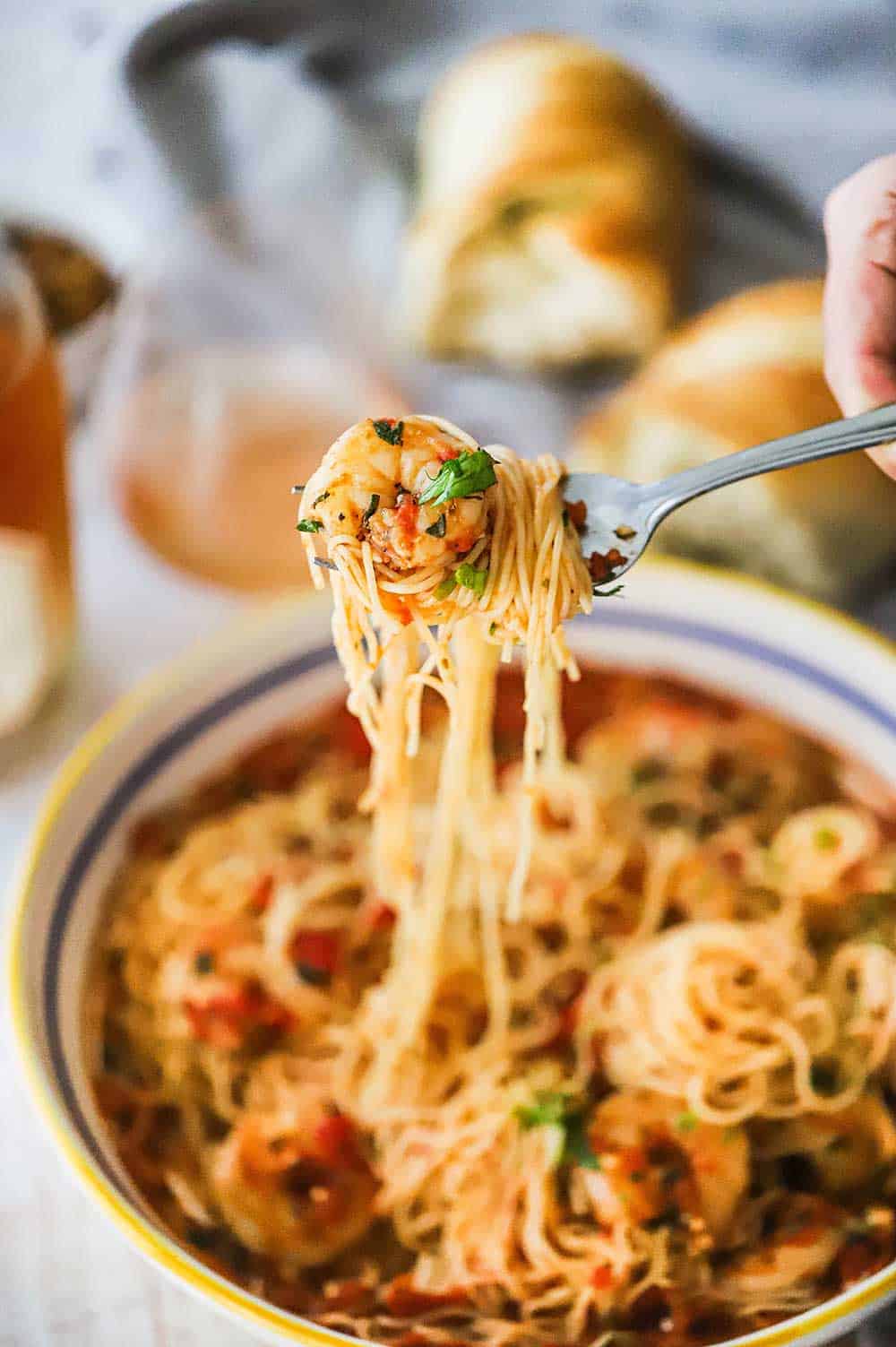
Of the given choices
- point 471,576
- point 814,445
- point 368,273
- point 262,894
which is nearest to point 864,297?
point 814,445

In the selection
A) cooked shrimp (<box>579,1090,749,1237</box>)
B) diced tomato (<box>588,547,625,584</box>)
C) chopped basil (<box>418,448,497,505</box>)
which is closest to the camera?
chopped basil (<box>418,448,497,505</box>)

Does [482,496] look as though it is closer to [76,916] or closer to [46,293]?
[76,916]

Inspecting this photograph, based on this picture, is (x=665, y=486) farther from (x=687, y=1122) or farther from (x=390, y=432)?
(x=687, y=1122)

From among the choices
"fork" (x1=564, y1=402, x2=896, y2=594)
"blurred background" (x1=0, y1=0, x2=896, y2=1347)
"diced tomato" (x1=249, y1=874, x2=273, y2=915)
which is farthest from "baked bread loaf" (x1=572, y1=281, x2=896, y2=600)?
"diced tomato" (x1=249, y1=874, x2=273, y2=915)

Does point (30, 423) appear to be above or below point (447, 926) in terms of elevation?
Result: above

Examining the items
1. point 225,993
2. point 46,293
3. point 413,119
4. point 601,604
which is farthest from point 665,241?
point 225,993

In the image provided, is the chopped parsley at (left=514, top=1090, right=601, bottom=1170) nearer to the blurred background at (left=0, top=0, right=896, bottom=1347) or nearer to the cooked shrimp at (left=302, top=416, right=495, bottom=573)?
the cooked shrimp at (left=302, top=416, right=495, bottom=573)
